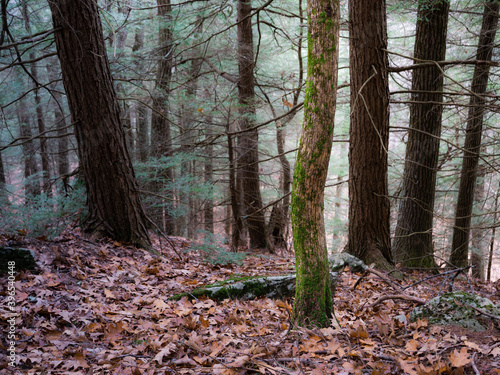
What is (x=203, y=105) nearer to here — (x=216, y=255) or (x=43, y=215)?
(x=216, y=255)

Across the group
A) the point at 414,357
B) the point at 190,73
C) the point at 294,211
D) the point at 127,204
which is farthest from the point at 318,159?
the point at 190,73

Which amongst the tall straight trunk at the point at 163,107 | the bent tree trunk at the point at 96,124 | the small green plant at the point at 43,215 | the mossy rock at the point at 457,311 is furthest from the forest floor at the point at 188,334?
the tall straight trunk at the point at 163,107

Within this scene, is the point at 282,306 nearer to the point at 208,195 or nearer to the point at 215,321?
the point at 215,321

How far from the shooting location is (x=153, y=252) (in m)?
5.77

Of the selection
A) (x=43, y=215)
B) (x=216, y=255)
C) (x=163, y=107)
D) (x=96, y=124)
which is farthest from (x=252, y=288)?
(x=163, y=107)

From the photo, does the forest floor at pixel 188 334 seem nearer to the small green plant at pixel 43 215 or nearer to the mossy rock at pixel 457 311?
the mossy rock at pixel 457 311

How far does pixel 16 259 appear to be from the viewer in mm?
3664

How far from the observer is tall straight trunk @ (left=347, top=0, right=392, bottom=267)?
5008mm

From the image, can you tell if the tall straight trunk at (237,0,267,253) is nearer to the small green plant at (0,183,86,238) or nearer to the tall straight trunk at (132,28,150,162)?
the tall straight trunk at (132,28,150,162)

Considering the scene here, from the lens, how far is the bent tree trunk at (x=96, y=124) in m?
5.08

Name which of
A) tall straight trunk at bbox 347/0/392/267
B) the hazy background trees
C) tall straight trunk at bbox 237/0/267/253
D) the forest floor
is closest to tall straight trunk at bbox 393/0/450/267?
the hazy background trees

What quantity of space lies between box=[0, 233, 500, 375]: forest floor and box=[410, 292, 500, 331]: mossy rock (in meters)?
0.10

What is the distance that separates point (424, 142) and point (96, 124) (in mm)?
6435

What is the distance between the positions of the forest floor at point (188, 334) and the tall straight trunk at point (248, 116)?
12.7 ft
